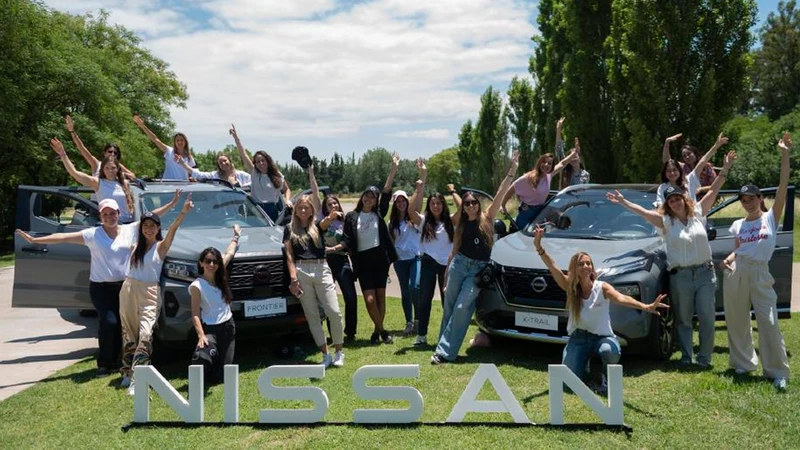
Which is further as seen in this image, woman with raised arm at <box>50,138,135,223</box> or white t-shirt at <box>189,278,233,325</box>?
woman with raised arm at <box>50,138,135,223</box>

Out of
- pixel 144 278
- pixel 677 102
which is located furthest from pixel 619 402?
pixel 677 102

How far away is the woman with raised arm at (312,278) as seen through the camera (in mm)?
6832

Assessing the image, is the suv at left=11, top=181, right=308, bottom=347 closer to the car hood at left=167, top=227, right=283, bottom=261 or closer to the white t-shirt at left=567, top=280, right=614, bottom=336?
the car hood at left=167, top=227, right=283, bottom=261

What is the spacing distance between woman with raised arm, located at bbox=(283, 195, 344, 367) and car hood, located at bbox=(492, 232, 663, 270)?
5.77 feet

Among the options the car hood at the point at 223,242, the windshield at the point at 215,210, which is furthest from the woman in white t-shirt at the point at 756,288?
the windshield at the point at 215,210

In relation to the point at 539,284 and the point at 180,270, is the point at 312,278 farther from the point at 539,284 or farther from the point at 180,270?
the point at 539,284

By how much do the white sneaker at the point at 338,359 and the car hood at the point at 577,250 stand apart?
1.85m

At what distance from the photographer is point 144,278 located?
6.30 meters

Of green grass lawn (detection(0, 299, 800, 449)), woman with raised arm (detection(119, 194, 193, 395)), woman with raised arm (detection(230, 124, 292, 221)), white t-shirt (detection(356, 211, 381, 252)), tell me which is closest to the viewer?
green grass lawn (detection(0, 299, 800, 449))

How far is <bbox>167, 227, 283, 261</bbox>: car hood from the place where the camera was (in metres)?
6.79

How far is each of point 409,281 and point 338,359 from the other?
1769 millimetres

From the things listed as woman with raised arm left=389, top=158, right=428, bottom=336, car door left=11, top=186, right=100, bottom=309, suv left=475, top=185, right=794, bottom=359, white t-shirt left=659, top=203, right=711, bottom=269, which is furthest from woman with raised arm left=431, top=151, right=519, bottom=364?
car door left=11, top=186, right=100, bottom=309

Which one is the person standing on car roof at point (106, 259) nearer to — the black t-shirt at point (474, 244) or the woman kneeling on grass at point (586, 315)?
the black t-shirt at point (474, 244)

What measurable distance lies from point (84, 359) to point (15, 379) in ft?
2.68
